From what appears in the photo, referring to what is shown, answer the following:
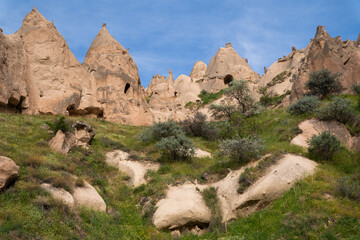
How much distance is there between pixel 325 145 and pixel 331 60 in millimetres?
13021

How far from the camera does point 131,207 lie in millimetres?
10406

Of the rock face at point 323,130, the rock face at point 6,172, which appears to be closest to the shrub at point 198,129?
the rock face at point 323,130

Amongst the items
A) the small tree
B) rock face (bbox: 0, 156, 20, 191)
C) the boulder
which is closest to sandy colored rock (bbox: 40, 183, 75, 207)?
rock face (bbox: 0, 156, 20, 191)

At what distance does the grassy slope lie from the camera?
6844 mm

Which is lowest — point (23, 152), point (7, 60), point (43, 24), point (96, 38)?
point (23, 152)

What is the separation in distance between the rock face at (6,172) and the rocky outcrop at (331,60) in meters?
20.2

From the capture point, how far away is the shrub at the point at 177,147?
13758 millimetres

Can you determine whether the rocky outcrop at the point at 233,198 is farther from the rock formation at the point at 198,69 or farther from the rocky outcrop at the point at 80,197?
the rock formation at the point at 198,69

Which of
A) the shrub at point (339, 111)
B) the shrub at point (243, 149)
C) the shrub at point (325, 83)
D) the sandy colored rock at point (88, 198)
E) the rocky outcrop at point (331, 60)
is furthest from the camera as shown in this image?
the rocky outcrop at point (331, 60)

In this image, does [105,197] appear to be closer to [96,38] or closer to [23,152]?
[23,152]

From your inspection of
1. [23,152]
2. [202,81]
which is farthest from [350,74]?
[202,81]

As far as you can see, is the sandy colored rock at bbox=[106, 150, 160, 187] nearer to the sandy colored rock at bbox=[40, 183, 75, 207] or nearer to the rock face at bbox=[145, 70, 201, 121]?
the sandy colored rock at bbox=[40, 183, 75, 207]

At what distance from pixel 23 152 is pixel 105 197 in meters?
3.29

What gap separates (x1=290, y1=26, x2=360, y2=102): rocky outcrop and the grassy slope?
9096mm
